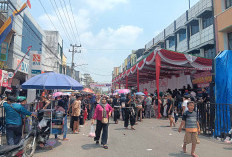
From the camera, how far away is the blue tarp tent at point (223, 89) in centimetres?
713

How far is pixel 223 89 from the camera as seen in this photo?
748 cm

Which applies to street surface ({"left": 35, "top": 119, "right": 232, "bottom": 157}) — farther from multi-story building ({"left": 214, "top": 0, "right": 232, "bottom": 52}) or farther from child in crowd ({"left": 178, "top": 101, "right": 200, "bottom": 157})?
multi-story building ({"left": 214, "top": 0, "right": 232, "bottom": 52})

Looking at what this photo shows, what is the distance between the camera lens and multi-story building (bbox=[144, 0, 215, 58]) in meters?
18.8

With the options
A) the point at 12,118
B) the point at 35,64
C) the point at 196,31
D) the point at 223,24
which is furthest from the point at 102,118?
the point at 196,31

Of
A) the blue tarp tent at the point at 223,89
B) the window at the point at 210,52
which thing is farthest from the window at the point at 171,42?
the blue tarp tent at the point at 223,89

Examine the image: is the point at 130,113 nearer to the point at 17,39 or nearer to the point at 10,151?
the point at 10,151

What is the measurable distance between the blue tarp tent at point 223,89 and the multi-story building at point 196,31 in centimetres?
1158

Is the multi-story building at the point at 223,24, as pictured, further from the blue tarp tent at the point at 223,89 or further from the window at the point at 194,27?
the window at the point at 194,27

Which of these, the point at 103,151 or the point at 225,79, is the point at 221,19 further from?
the point at 103,151

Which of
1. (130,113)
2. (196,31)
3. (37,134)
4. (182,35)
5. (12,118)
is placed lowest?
(37,134)

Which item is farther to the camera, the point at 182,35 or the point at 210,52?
the point at 182,35

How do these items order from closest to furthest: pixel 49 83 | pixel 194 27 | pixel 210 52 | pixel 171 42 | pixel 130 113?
pixel 49 83 → pixel 130 113 → pixel 210 52 → pixel 194 27 → pixel 171 42

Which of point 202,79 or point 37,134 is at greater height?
point 202,79

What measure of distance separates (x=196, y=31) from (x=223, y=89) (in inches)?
640
